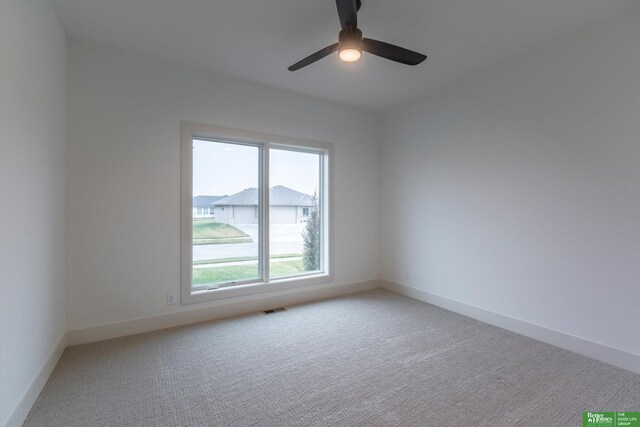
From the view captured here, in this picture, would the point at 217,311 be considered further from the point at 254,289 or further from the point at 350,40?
the point at 350,40

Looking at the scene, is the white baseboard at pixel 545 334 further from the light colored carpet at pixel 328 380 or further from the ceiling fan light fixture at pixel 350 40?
the ceiling fan light fixture at pixel 350 40

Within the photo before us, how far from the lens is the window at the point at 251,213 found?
3.24 m

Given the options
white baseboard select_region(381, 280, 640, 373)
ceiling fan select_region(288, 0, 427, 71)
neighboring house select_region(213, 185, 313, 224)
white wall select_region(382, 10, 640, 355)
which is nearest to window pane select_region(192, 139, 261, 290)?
neighboring house select_region(213, 185, 313, 224)

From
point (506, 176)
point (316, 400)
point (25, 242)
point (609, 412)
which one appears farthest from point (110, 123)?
point (609, 412)

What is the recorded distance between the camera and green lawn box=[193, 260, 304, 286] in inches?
130

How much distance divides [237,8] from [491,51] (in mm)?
2331

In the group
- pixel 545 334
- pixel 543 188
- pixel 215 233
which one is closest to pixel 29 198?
pixel 215 233

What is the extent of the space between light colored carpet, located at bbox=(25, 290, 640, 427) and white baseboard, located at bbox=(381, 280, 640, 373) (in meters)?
0.08

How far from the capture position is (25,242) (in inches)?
69.1

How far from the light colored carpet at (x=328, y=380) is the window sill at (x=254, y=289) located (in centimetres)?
31

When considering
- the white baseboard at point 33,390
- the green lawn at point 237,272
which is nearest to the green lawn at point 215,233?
the green lawn at point 237,272

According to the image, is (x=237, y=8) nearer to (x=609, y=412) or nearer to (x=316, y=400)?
(x=316, y=400)

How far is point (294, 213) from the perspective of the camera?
3.99 m

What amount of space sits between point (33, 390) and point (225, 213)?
2112mm
